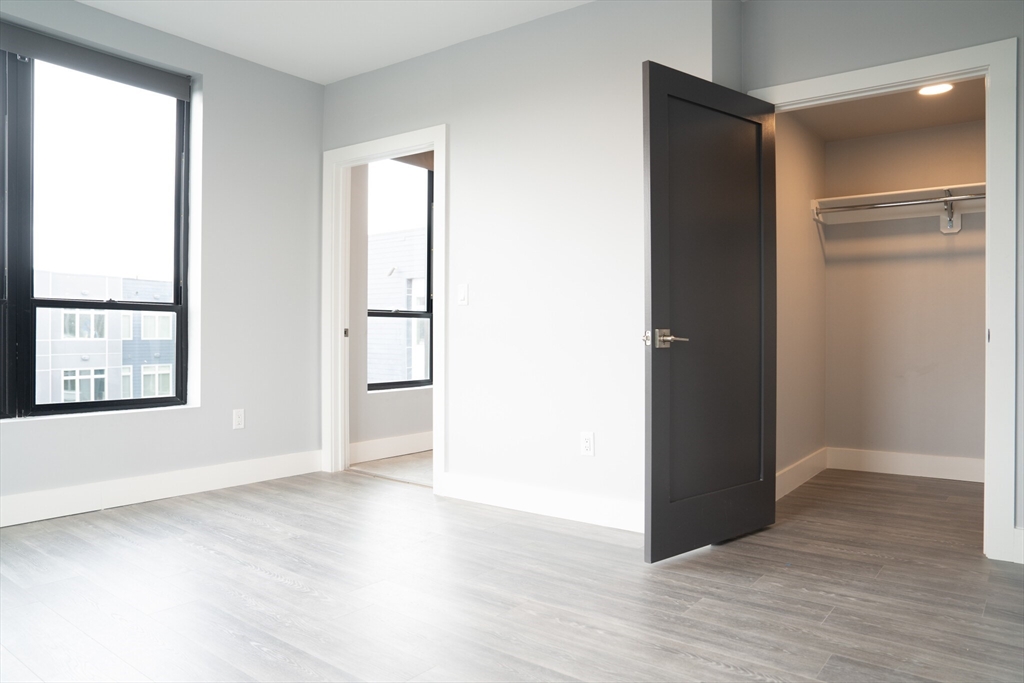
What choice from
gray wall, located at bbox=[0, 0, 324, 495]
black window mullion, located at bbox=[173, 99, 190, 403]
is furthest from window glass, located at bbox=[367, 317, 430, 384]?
black window mullion, located at bbox=[173, 99, 190, 403]

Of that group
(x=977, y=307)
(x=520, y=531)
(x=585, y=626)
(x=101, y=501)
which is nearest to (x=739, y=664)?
(x=585, y=626)

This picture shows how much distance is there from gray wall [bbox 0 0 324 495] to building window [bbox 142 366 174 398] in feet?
0.55

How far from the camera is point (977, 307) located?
4.41 meters

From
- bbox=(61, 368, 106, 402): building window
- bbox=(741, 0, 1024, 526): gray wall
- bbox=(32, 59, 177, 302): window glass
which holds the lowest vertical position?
bbox=(61, 368, 106, 402): building window

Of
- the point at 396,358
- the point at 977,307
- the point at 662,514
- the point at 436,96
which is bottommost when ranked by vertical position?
the point at 662,514

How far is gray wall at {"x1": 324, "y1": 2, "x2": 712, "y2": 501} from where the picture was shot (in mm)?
3262

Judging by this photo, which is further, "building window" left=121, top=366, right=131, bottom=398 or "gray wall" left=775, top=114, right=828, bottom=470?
"gray wall" left=775, top=114, right=828, bottom=470

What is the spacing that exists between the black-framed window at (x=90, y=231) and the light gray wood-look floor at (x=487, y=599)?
31.0 inches

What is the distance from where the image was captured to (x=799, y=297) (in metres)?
4.29

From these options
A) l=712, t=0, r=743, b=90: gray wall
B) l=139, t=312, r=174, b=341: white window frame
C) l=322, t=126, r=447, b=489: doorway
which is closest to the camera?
l=712, t=0, r=743, b=90: gray wall

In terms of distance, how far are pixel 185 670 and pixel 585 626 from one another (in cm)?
117

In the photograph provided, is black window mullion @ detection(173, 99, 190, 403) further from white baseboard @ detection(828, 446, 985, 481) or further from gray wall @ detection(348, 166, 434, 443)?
white baseboard @ detection(828, 446, 985, 481)

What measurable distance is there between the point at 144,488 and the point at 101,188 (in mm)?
1679

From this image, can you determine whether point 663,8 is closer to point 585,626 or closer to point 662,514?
point 662,514
